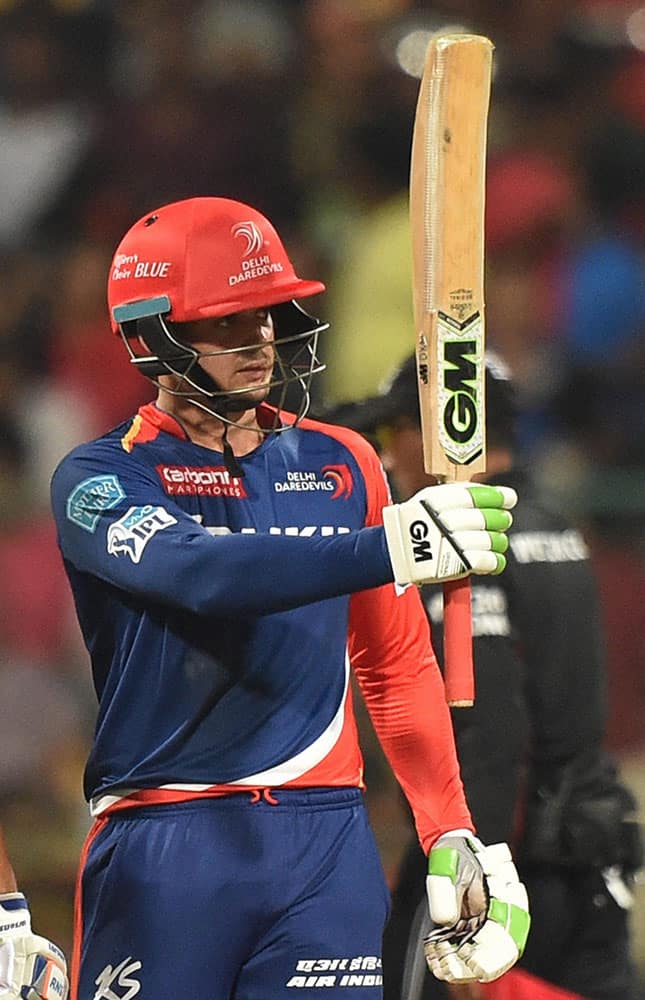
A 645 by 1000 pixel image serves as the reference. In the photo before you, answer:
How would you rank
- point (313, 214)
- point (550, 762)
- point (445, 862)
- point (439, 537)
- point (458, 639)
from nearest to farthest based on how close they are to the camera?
point (439, 537) → point (458, 639) → point (445, 862) → point (550, 762) → point (313, 214)

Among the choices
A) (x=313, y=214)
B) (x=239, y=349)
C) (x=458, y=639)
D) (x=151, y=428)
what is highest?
(x=313, y=214)

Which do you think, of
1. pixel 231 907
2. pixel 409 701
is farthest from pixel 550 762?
pixel 231 907

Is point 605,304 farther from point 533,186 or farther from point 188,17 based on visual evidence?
point 188,17

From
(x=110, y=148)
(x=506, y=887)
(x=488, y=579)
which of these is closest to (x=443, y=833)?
(x=506, y=887)

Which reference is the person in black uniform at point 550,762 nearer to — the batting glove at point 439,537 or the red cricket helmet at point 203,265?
the red cricket helmet at point 203,265

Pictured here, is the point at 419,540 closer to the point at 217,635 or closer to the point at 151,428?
the point at 217,635

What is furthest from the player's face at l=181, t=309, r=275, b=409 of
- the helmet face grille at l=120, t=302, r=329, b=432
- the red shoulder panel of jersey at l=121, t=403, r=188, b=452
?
the red shoulder panel of jersey at l=121, t=403, r=188, b=452

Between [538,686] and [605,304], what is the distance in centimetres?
281

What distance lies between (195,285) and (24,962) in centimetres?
110

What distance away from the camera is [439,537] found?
256 cm

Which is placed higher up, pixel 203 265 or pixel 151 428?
pixel 203 265

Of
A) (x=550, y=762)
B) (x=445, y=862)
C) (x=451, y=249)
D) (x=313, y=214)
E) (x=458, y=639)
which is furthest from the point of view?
(x=313, y=214)

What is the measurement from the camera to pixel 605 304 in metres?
6.60

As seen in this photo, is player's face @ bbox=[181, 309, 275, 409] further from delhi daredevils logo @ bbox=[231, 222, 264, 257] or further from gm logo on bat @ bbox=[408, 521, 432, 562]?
gm logo on bat @ bbox=[408, 521, 432, 562]
